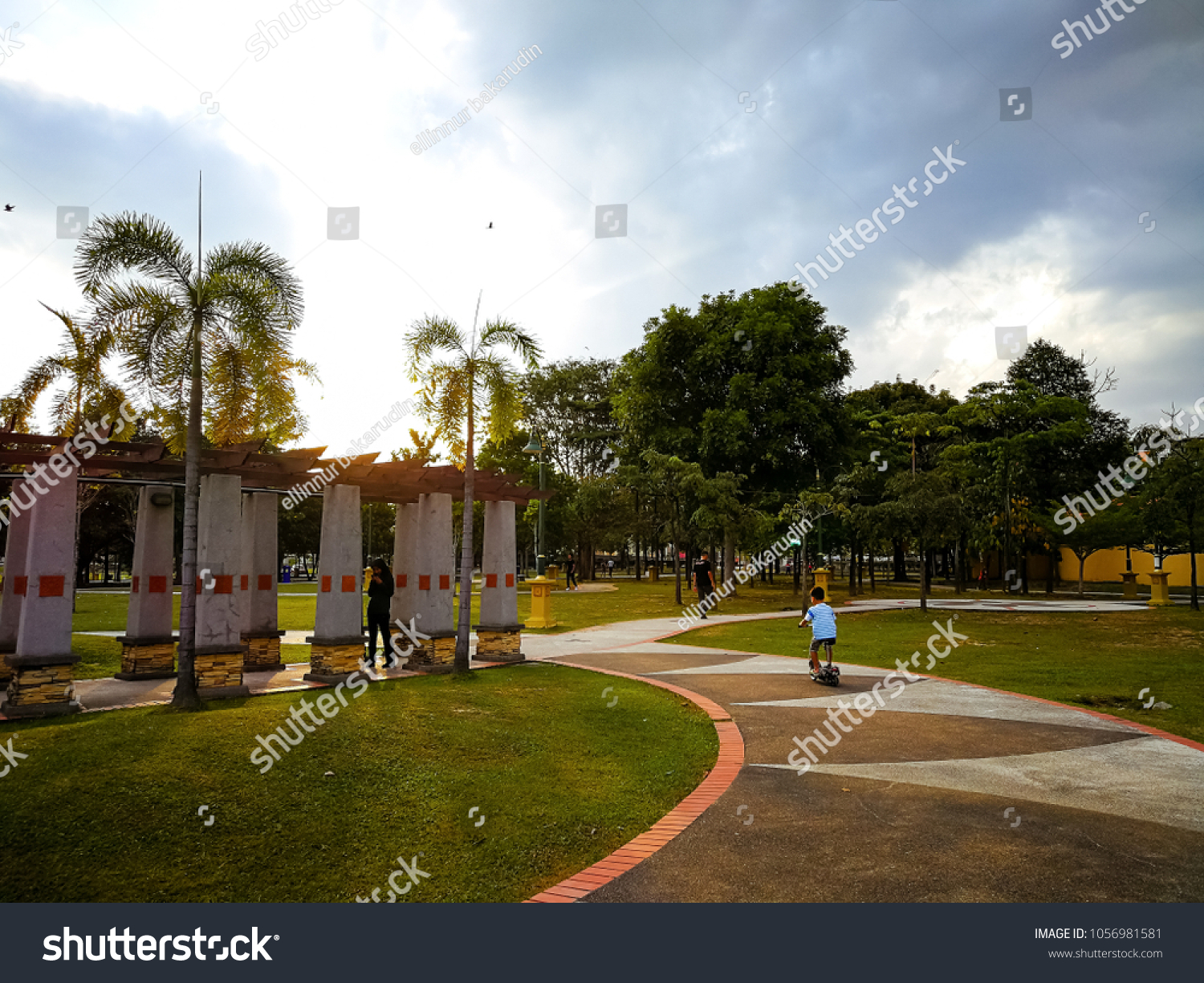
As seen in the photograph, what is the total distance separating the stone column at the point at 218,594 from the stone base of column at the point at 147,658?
202cm

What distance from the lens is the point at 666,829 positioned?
5.84 meters

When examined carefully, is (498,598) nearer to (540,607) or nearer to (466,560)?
(466,560)

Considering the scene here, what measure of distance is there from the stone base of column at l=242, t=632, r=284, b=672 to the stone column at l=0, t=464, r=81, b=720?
145 inches

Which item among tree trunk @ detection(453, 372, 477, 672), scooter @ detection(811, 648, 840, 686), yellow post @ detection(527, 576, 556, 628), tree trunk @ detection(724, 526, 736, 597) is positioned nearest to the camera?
scooter @ detection(811, 648, 840, 686)

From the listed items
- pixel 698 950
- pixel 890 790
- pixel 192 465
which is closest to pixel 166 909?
pixel 698 950

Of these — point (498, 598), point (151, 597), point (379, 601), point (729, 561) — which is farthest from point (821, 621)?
point (729, 561)

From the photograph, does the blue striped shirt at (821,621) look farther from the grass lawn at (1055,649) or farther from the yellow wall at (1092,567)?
the yellow wall at (1092,567)

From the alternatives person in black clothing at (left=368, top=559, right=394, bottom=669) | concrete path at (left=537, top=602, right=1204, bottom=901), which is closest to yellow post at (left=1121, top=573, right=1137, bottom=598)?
concrete path at (left=537, top=602, right=1204, bottom=901)

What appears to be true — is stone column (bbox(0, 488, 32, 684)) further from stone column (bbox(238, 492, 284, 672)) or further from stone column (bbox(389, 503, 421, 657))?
stone column (bbox(389, 503, 421, 657))

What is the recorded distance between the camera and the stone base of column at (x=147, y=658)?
463 inches

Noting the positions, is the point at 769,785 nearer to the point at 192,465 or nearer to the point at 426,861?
the point at 426,861

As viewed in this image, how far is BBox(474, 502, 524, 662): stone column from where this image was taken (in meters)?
14.3

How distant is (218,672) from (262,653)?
114 inches

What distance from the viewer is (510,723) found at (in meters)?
8.90
